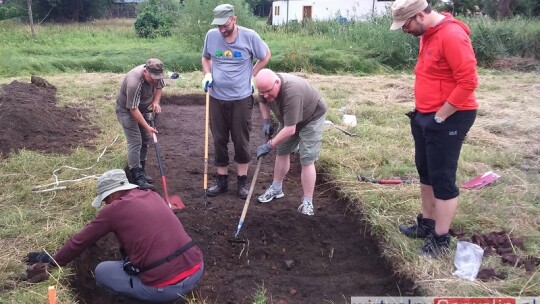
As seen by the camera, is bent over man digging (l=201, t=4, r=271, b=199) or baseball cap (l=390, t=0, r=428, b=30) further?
bent over man digging (l=201, t=4, r=271, b=199)

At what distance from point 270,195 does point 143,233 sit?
6.70 ft

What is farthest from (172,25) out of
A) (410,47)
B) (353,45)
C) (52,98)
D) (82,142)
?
(82,142)

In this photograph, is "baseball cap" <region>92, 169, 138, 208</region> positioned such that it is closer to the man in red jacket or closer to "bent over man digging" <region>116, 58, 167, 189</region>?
"bent over man digging" <region>116, 58, 167, 189</region>

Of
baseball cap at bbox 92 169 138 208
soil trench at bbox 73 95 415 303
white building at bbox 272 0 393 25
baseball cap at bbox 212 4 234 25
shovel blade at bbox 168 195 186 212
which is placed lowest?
soil trench at bbox 73 95 415 303

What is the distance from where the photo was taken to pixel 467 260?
133 inches

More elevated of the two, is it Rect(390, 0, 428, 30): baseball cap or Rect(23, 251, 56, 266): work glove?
Rect(390, 0, 428, 30): baseball cap

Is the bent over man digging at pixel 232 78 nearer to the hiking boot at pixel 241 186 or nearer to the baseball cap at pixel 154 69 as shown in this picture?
the hiking boot at pixel 241 186

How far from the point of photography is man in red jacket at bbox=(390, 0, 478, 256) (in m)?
3.02

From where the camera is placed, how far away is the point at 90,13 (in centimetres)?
3278

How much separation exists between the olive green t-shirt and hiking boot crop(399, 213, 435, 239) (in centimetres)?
121

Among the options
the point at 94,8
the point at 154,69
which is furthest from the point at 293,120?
the point at 94,8

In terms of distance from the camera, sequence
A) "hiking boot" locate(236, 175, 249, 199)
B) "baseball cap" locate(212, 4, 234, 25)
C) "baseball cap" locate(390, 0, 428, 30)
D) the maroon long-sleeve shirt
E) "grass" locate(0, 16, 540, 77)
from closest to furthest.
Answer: the maroon long-sleeve shirt < "baseball cap" locate(390, 0, 428, 30) < "baseball cap" locate(212, 4, 234, 25) < "hiking boot" locate(236, 175, 249, 199) < "grass" locate(0, 16, 540, 77)

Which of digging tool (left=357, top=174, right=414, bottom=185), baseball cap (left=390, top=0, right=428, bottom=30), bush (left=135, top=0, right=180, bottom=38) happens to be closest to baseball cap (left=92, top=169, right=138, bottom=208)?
baseball cap (left=390, top=0, right=428, bottom=30)

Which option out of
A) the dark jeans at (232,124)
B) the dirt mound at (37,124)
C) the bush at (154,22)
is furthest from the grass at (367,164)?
the bush at (154,22)
